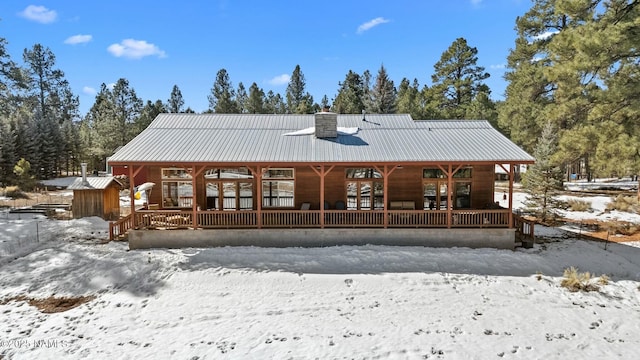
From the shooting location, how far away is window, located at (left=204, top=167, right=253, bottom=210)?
49.8 ft

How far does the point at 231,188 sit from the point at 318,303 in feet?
24.8

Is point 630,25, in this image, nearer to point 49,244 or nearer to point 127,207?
point 49,244

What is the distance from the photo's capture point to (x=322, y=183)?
13055 millimetres

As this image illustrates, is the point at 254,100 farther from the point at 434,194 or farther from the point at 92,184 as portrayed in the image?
the point at 434,194

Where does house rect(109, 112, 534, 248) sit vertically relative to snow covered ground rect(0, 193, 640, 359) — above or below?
above

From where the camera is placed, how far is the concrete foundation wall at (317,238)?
43.3 feet

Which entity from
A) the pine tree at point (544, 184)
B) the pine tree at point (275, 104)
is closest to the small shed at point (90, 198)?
the pine tree at point (544, 184)

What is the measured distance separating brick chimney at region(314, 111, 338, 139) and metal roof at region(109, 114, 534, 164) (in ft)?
1.19

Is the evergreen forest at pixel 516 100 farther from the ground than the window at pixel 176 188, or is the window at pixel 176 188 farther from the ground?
the evergreen forest at pixel 516 100

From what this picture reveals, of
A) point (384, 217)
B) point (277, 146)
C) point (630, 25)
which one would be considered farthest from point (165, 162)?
point (630, 25)

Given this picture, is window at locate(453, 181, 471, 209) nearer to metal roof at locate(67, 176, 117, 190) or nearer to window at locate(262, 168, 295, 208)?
window at locate(262, 168, 295, 208)

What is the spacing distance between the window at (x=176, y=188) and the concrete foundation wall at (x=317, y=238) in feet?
7.84

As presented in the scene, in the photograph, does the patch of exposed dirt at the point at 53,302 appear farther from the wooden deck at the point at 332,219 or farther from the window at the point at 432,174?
the window at the point at 432,174

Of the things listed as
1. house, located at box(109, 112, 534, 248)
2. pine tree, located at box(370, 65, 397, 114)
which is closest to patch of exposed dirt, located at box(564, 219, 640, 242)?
house, located at box(109, 112, 534, 248)
